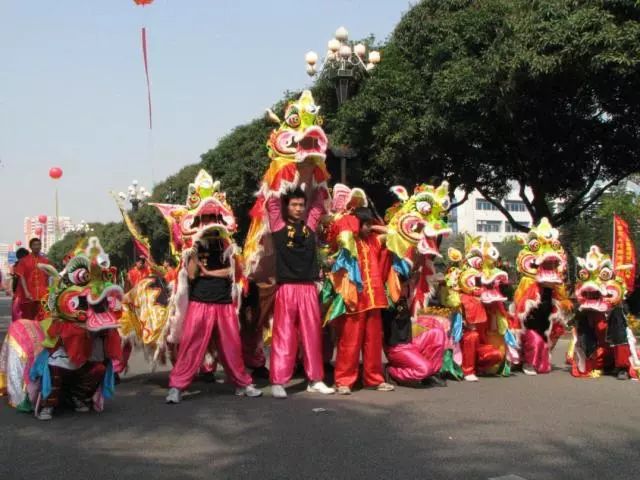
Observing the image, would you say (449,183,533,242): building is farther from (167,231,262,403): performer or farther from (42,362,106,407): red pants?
(42,362,106,407): red pants

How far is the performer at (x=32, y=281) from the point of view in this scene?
9.24m

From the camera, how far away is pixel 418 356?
24.0 ft

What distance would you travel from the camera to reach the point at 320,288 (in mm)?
7594

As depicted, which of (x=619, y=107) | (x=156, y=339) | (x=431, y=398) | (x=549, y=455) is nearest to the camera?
(x=549, y=455)

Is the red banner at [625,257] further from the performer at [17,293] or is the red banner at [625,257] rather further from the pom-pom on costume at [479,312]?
the performer at [17,293]

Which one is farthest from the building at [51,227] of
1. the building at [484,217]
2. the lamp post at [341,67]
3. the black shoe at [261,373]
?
the building at [484,217]

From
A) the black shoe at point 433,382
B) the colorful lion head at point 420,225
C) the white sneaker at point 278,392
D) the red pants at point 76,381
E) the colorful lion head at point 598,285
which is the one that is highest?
the colorful lion head at point 420,225

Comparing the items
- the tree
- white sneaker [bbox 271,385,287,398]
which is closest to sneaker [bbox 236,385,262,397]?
white sneaker [bbox 271,385,287,398]

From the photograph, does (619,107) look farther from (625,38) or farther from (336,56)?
(336,56)

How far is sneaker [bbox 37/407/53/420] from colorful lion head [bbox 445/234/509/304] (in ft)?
15.0

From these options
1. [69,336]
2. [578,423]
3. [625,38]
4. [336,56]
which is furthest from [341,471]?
[336,56]

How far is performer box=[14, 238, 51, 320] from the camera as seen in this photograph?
364 inches

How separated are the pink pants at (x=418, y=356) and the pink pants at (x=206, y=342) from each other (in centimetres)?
159

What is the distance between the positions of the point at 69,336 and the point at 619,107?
42.2 feet
